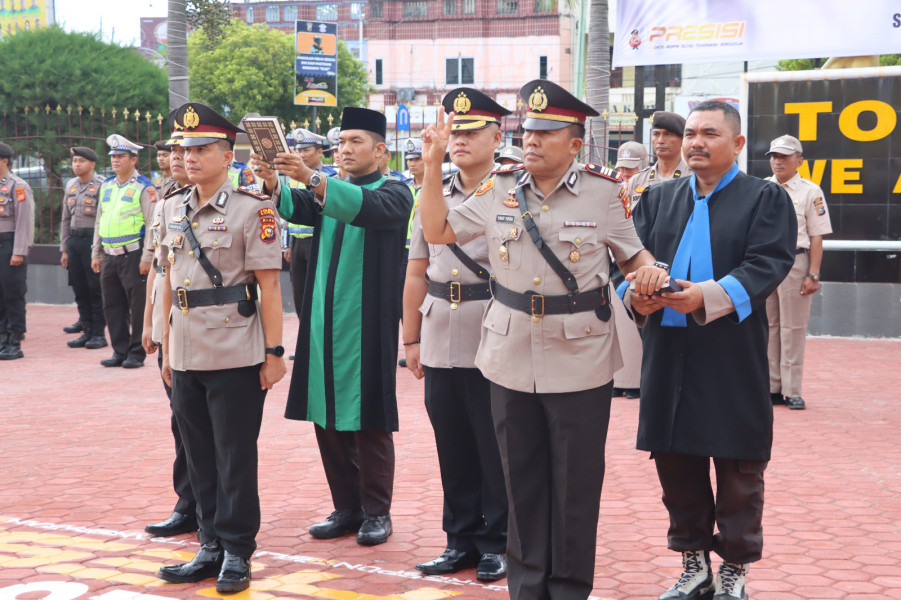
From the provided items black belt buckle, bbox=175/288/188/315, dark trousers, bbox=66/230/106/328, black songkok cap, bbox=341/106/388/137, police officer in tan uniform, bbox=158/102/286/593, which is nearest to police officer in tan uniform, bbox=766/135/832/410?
black songkok cap, bbox=341/106/388/137

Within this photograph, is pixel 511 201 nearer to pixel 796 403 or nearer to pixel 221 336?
pixel 221 336

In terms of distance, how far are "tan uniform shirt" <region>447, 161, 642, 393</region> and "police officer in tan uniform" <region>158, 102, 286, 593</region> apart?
110 centimetres

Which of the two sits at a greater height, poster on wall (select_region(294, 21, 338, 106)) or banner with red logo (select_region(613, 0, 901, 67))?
poster on wall (select_region(294, 21, 338, 106))

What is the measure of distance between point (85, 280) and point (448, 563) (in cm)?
833

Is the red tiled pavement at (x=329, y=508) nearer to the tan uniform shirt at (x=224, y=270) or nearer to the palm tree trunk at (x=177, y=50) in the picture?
the tan uniform shirt at (x=224, y=270)

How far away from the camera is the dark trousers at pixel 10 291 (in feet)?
36.3

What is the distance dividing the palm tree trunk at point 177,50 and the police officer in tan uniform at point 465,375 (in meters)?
11.4

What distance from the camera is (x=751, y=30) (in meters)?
12.6

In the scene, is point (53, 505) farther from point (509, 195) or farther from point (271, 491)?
point (509, 195)

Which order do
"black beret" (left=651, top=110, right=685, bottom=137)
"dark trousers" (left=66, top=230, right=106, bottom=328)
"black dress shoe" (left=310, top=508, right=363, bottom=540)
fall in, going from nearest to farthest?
1. "black dress shoe" (left=310, top=508, right=363, bottom=540)
2. "black beret" (left=651, top=110, right=685, bottom=137)
3. "dark trousers" (left=66, top=230, right=106, bottom=328)

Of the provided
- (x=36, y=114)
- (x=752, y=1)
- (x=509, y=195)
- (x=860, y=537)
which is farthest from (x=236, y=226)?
(x=36, y=114)

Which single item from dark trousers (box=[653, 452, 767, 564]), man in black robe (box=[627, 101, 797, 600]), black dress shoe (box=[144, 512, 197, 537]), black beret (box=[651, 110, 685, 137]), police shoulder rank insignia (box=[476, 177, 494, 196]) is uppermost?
black beret (box=[651, 110, 685, 137])

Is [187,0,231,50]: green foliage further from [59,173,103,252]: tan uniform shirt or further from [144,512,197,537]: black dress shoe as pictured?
[144,512,197,537]: black dress shoe

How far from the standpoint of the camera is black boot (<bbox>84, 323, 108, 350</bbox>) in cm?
1192
